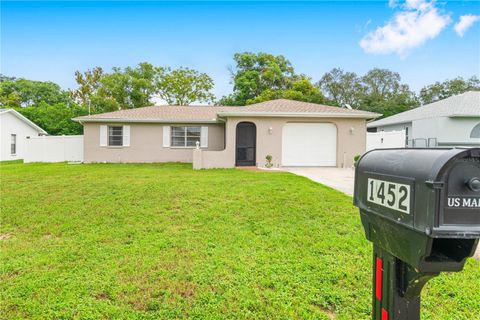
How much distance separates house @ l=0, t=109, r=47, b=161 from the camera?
1902 cm

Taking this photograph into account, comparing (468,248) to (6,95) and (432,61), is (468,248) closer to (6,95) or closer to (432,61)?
(432,61)

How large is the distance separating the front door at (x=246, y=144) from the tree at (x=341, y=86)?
30.2 metres

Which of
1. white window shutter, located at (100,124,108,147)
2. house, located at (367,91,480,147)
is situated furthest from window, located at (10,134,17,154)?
house, located at (367,91,480,147)

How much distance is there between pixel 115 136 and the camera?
1542cm

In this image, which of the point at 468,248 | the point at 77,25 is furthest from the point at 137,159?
the point at 468,248

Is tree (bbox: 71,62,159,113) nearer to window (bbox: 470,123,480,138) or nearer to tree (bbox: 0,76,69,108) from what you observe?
tree (bbox: 0,76,69,108)

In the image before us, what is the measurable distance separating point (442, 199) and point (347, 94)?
44266 millimetres

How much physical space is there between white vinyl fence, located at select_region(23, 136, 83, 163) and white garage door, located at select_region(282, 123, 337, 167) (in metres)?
11.8

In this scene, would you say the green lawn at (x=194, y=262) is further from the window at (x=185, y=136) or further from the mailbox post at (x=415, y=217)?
the window at (x=185, y=136)

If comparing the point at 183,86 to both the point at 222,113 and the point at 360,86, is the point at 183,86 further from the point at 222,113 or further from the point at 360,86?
the point at 360,86

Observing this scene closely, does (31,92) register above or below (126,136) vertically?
above

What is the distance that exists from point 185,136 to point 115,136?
144 inches

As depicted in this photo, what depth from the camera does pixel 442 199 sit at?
967mm

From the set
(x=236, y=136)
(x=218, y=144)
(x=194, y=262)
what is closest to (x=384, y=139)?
(x=236, y=136)
